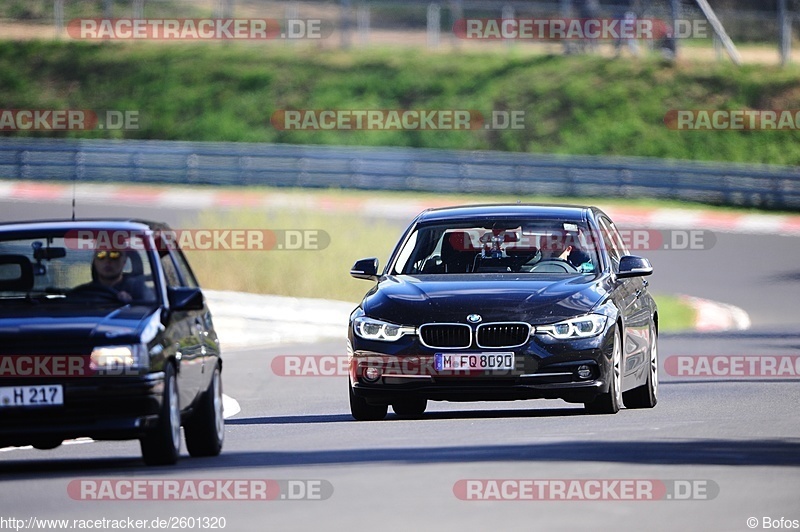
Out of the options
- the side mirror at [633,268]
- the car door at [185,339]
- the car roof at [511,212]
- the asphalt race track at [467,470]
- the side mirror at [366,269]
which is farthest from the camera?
the car roof at [511,212]

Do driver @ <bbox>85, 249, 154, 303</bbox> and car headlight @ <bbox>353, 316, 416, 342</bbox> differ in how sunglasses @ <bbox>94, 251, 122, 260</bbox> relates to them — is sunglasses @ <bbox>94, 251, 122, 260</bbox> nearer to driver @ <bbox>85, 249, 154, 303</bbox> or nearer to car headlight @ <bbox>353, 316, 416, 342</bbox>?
driver @ <bbox>85, 249, 154, 303</bbox>

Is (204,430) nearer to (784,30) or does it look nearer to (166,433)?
(166,433)

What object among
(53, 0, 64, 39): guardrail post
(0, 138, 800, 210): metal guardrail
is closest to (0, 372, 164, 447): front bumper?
(0, 138, 800, 210): metal guardrail

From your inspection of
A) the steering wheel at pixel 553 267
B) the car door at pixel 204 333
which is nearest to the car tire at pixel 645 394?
the steering wheel at pixel 553 267

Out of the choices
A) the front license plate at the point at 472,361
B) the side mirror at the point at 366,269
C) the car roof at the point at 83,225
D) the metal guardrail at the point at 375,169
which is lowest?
the metal guardrail at the point at 375,169

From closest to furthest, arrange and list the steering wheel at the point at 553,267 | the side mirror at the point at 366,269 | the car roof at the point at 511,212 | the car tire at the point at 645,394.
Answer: the steering wheel at the point at 553,267, the side mirror at the point at 366,269, the car roof at the point at 511,212, the car tire at the point at 645,394

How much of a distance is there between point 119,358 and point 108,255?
1128 millimetres

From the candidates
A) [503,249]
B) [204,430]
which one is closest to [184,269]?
[204,430]

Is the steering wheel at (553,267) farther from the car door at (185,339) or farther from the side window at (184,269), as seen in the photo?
the car door at (185,339)

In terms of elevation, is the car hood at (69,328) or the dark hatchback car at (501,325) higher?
the car hood at (69,328)

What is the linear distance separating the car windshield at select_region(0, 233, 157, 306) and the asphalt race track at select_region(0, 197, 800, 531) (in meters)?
1.05

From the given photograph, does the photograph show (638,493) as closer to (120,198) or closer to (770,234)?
(770,234)

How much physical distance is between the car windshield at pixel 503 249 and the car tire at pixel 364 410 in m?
1.05

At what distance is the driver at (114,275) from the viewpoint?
11281mm
